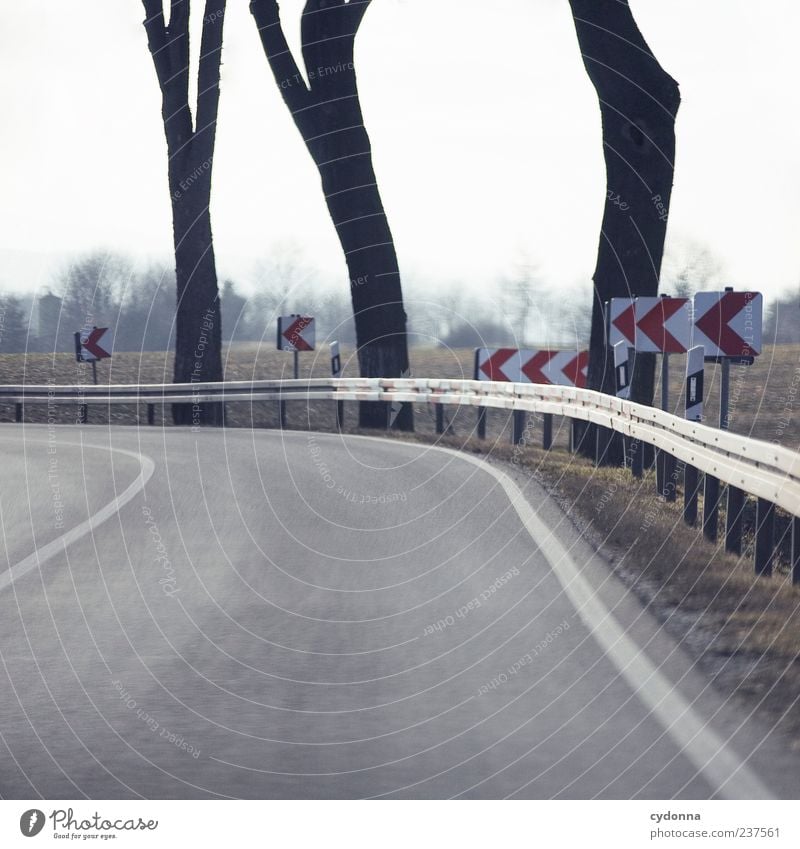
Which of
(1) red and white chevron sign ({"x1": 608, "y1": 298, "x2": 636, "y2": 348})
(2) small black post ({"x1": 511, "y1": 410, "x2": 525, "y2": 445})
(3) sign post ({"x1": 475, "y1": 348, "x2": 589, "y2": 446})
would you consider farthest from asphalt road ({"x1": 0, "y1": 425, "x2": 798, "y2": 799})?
(3) sign post ({"x1": 475, "y1": 348, "x2": 589, "y2": 446})

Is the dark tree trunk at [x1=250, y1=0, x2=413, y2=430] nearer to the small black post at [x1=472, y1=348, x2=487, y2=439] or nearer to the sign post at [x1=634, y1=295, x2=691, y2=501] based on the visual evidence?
the small black post at [x1=472, y1=348, x2=487, y2=439]

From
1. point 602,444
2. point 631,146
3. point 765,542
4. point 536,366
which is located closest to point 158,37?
point 536,366

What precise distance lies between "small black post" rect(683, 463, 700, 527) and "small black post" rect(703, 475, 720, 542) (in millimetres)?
576

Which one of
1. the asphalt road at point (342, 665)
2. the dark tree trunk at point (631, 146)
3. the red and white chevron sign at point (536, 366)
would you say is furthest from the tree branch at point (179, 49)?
the asphalt road at point (342, 665)

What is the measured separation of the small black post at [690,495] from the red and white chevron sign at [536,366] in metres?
10.5

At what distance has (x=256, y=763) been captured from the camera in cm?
530

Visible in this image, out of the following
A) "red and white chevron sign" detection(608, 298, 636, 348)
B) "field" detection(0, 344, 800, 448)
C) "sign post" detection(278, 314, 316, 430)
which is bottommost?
"field" detection(0, 344, 800, 448)

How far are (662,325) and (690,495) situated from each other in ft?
17.3

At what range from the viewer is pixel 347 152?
27.1m

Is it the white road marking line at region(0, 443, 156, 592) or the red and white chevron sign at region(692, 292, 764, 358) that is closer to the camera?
the white road marking line at region(0, 443, 156, 592)

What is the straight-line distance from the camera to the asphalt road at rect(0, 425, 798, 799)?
5.17 metres

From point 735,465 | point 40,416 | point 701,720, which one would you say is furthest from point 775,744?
point 40,416

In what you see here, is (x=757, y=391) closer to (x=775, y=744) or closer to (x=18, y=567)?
(x=18, y=567)

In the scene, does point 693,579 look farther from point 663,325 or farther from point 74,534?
point 663,325
